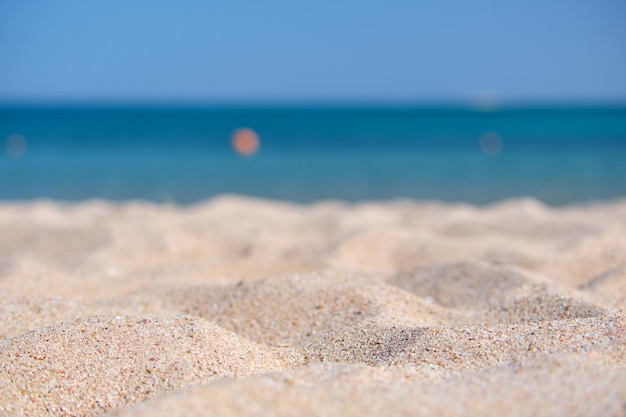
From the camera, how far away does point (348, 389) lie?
1.72 metres

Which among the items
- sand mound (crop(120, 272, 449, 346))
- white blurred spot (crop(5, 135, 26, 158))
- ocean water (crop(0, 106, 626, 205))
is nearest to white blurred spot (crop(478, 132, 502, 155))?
ocean water (crop(0, 106, 626, 205))

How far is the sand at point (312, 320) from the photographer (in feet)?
5.56

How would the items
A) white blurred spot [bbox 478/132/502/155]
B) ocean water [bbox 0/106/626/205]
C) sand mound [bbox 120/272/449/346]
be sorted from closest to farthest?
sand mound [bbox 120/272/449/346] < ocean water [bbox 0/106/626/205] < white blurred spot [bbox 478/132/502/155]

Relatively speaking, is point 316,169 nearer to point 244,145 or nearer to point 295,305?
point 244,145

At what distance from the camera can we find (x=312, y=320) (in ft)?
9.19

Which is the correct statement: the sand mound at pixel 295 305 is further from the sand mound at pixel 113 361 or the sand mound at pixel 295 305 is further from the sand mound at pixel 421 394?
the sand mound at pixel 421 394

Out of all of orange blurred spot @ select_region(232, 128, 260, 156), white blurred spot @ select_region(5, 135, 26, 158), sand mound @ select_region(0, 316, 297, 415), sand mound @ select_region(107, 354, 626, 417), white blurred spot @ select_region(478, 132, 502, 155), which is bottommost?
white blurred spot @ select_region(5, 135, 26, 158)


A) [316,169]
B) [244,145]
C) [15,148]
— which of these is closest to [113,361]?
[316,169]

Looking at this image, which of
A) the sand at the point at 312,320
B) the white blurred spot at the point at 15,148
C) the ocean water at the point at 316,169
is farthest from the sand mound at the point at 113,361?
the white blurred spot at the point at 15,148

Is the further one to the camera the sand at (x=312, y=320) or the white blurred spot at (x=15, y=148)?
the white blurred spot at (x=15, y=148)

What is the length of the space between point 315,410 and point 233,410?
0.68 ft

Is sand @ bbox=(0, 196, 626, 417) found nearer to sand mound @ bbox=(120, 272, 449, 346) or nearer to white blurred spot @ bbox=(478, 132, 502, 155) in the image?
sand mound @ bbox=(120, 272, 449, 346)

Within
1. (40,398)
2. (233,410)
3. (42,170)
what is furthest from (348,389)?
(42,170)

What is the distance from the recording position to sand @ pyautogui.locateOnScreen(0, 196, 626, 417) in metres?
1.69
